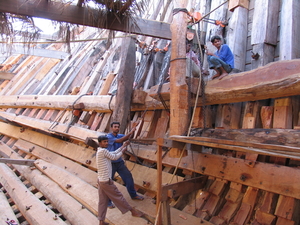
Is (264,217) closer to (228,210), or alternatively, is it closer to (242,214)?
(242,214)

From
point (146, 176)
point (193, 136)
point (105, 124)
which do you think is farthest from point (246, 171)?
point (105, 124)

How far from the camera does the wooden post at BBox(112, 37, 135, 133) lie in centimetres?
506

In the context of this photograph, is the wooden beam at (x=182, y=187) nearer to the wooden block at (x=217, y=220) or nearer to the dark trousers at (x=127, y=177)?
the wooden block at (x=217, y=220)

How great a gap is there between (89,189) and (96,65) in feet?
16.4

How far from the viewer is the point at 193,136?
3447mm

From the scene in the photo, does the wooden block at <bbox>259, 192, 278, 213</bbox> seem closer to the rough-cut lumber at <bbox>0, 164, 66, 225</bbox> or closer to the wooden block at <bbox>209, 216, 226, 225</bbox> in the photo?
the wooden block at <bbox>209, 216, 226, 225</bbox>

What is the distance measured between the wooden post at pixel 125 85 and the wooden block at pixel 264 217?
2.71 meters

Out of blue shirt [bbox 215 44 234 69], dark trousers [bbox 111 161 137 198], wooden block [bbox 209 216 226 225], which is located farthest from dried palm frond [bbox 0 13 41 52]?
wooden block [bbox 209 216 226 225]

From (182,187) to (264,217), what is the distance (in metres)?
0.98

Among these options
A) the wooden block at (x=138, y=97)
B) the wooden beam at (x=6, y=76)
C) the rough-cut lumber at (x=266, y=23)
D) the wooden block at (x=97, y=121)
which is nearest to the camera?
the rough-cut lumber at (x=266, y=23)

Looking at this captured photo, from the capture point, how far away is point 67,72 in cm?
959

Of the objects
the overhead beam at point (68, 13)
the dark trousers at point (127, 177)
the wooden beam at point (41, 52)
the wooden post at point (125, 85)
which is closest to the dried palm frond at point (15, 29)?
the overhead beam at point (68, 13)

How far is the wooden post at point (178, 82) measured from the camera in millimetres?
3475

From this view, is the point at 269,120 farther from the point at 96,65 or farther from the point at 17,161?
the point at 96,65
